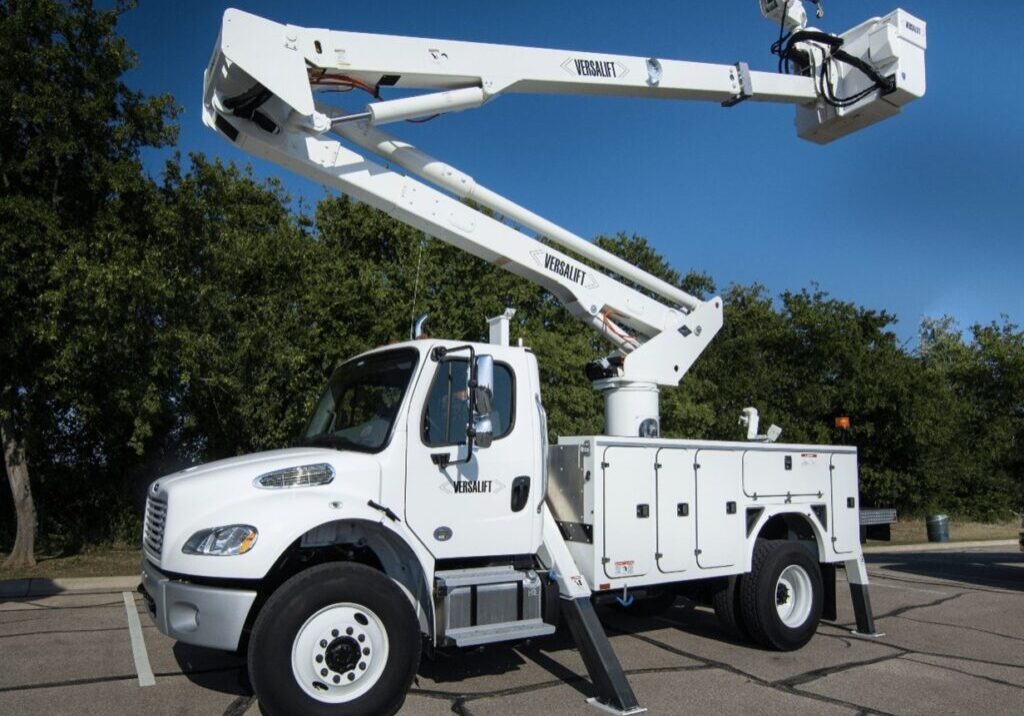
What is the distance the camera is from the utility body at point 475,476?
17.1ft

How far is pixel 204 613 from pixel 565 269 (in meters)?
4.61

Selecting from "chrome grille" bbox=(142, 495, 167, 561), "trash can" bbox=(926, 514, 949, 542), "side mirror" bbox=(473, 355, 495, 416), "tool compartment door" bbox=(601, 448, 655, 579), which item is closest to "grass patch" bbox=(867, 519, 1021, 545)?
"trash can" bbox=(926, 514, 949, 542)

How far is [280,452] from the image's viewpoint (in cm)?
600

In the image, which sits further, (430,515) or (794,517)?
(794,517)

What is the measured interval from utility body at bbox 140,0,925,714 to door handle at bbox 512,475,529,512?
20 millimetres

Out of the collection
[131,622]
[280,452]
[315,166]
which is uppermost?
[315,166]

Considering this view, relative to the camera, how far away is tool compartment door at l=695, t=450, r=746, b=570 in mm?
7156

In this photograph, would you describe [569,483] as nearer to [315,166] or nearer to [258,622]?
[258,622]

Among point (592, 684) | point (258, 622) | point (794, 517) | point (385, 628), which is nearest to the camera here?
point (258, 622)

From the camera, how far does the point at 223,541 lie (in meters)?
5.12

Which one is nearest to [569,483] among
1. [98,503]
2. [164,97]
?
[164,97]

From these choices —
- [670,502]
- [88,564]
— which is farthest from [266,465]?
[88,564]

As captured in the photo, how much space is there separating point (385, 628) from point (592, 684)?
1.83 metres

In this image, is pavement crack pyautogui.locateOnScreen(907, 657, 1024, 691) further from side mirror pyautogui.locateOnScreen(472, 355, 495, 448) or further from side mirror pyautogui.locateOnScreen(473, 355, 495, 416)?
side mirror pyautogui.locateOnScreen(473, 355, 495, 416)
